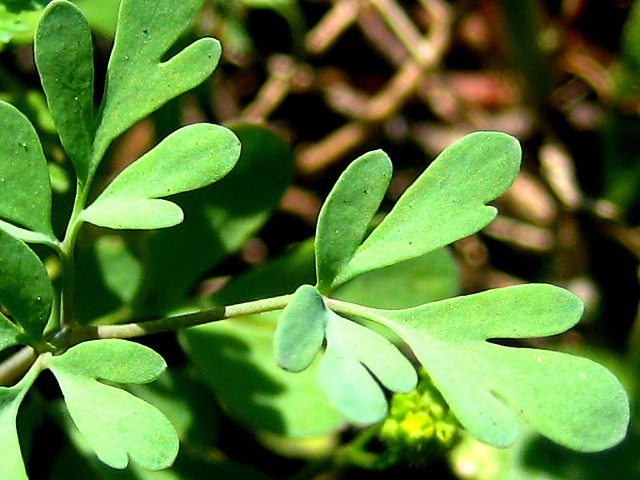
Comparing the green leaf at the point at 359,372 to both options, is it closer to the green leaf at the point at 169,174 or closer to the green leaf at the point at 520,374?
the green leaf at the point at 520,374

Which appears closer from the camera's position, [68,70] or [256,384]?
[68,70]

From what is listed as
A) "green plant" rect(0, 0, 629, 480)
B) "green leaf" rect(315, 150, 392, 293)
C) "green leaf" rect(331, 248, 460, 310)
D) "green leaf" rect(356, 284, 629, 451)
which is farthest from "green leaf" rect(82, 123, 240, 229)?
"green leaf" rect(331, 248, 460, 310)

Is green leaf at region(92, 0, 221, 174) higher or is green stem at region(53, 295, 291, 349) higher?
green leaf at region(92, 0, 221, 174)

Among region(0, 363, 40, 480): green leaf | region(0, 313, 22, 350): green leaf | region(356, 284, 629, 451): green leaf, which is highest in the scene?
region(0, 313, 22, 350): green leaf

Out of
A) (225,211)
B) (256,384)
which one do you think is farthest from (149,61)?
(256,384)

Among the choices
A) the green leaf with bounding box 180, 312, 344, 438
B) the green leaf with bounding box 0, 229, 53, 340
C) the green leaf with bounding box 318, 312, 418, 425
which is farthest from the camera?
the green leaf with bounding box 180, 312, 344, 438

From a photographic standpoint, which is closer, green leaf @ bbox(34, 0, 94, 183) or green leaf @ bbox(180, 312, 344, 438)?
green leaf @ bbox(34, 0, 94, 183)

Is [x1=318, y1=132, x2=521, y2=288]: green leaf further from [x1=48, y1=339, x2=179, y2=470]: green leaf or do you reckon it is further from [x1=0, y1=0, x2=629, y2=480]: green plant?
[x1=48, y1=339, x2=179, y2=470]: green leaf

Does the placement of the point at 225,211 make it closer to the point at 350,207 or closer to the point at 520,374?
the point at 350,207
